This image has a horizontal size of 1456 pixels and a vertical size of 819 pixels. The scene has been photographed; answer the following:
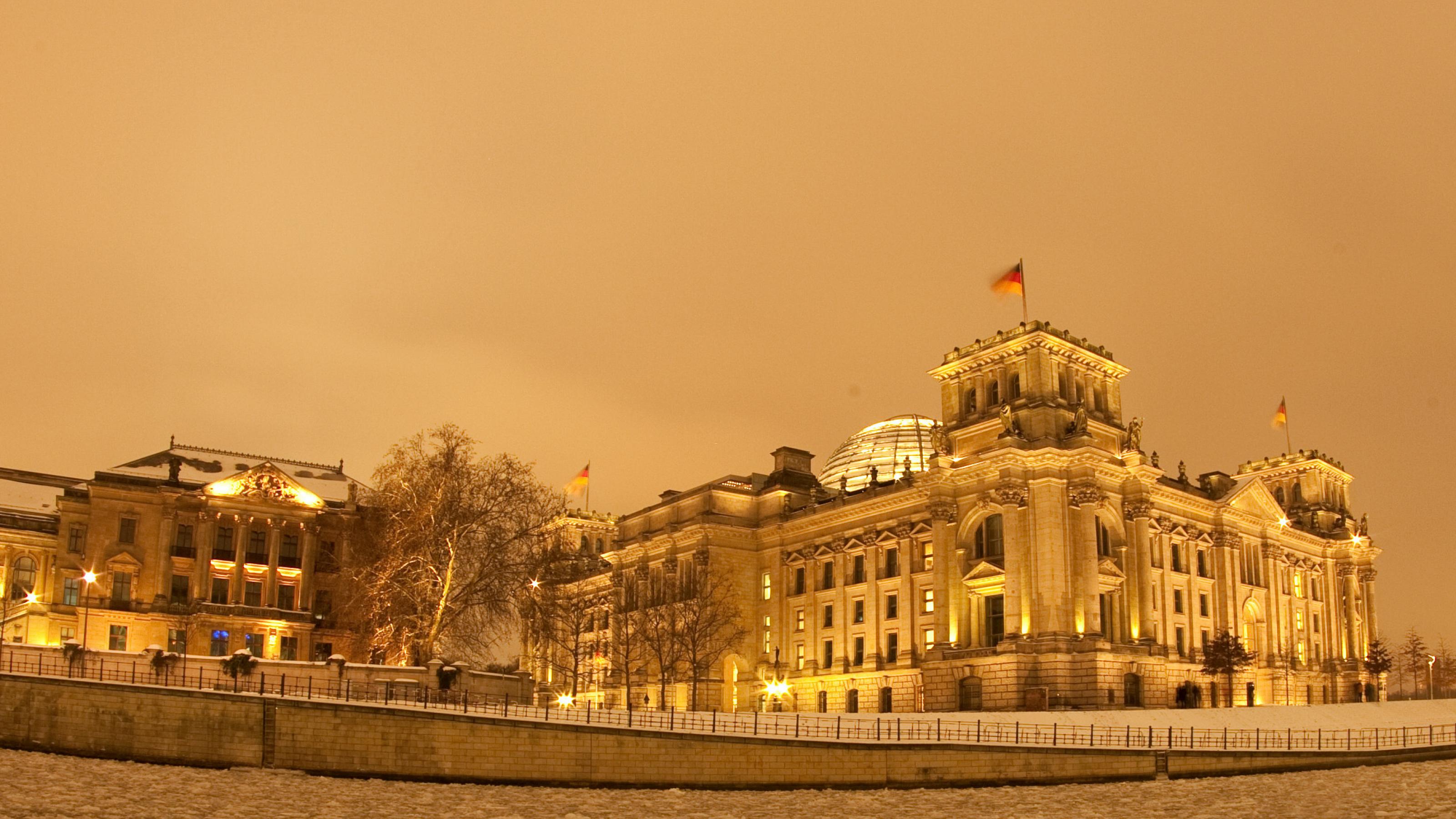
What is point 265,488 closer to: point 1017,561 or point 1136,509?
point 1017,561

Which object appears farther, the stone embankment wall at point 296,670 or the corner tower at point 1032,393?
the corner tower at point 1032,393

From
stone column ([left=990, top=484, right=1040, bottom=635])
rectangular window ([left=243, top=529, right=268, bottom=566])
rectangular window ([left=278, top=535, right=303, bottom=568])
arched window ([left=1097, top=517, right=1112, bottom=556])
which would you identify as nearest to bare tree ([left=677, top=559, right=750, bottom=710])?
stone column ([left=990, top=484, right=1040, bottom=635])

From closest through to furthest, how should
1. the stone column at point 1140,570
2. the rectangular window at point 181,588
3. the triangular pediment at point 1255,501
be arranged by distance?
the stone column at point 1140,570 → the rectangular window at point 181,588 → the triangular pediment at point 1255,501

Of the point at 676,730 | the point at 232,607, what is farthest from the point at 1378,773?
the point at 232,607

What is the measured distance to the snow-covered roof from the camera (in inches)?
3524

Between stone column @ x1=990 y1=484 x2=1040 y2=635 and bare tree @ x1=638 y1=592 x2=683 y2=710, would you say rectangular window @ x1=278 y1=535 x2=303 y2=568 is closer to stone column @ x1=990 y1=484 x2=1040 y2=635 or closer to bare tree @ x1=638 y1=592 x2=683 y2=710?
bare tree @ x1=638 y1=592 x2=683 y2=710

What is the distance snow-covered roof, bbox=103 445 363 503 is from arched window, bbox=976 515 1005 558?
1808 inches

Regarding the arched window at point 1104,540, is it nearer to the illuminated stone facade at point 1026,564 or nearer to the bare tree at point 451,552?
the illuminated stone facade at point 1026,564

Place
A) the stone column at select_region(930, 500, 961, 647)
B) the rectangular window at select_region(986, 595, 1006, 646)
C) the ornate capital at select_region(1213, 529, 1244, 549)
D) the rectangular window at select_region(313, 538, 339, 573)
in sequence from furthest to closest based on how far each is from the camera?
the ornate capital at select_region(1213, 529, 1244, 549), the rectangular window at select_region(313, 538, 339, 573), the stone column at select_region(930, 500, 961, 647), the rectangular window at select_region(986, 595, 1006, 646)

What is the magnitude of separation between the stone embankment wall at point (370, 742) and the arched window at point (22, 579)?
49.1m

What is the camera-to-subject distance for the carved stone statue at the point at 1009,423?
79.9 metres

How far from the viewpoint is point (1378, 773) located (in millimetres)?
49406

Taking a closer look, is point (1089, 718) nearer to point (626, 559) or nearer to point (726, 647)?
point (726, 647)

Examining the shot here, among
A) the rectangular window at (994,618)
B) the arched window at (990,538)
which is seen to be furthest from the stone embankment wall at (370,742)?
the arched window at (990,538)
